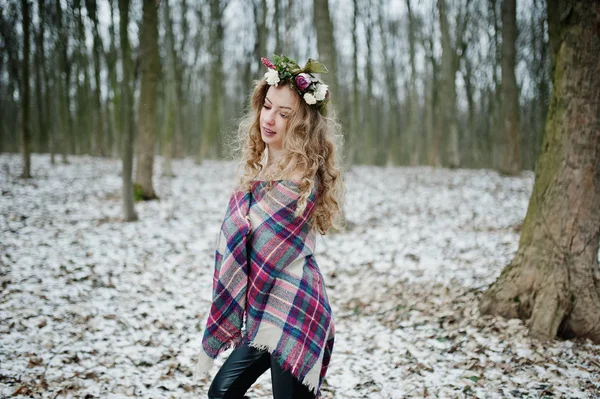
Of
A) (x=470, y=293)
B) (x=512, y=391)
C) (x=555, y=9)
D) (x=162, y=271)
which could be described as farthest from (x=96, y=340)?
(x=555, y=9)

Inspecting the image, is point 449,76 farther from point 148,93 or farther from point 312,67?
point 312,67

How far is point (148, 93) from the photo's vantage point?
30.7 feet

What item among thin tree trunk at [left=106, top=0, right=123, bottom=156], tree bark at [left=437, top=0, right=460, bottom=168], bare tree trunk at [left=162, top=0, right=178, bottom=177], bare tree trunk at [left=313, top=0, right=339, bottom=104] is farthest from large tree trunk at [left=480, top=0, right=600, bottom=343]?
bare tree trunk at [left=162, top=0, right=178, bottom=177]

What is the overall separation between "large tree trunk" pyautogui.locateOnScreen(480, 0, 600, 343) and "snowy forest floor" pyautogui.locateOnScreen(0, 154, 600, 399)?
0.86 feet

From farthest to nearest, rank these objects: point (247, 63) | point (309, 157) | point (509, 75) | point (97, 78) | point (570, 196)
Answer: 1. point (247, 63)
2. point (97, 78)
3. point (509, 75)
4. point (570, 196)
5. point (309, 157)

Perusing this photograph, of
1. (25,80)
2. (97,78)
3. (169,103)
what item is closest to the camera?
(25,80)

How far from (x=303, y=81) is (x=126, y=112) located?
6836 mm

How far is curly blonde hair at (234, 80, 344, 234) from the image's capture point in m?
2.07

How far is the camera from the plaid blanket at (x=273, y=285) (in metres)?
1.96

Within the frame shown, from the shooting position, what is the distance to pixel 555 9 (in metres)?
5.11

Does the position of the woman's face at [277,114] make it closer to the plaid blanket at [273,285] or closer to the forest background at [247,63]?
the plaid blanket at [273,285]

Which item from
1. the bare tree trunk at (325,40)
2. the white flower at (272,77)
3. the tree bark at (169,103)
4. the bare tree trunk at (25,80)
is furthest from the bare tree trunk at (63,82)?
the white flower at (272,77)

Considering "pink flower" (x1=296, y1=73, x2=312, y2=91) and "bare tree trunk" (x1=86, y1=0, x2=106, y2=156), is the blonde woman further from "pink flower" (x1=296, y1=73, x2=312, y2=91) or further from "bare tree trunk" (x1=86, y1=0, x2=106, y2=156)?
"bare tree trunk" (x1=86, y1=0, x2=106, y2=156)

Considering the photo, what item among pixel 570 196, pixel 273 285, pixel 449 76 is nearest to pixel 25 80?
pixel 273 285
